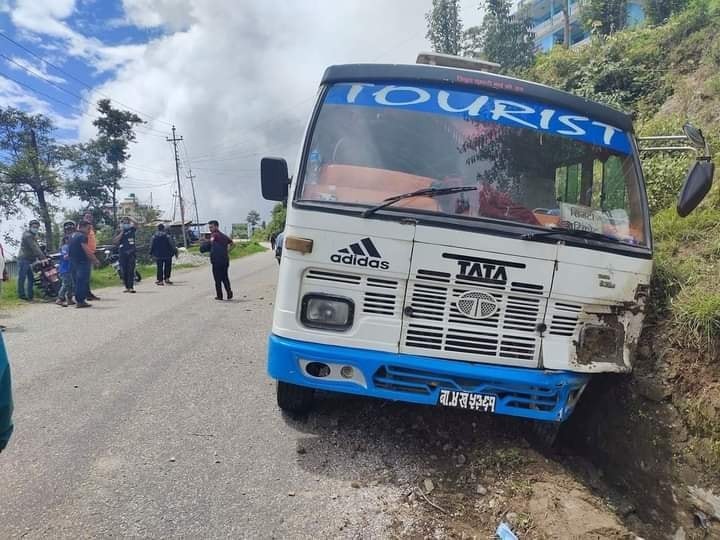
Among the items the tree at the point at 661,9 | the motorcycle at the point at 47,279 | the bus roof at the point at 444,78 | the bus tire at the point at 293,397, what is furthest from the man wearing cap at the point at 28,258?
the tree at the point at 661,9

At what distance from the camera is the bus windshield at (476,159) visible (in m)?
3.25

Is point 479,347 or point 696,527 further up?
point 479,347

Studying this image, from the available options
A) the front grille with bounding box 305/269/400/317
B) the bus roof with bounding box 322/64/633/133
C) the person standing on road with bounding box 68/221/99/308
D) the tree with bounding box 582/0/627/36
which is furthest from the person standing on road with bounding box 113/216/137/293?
the tree with bounding box 582/0/627/36

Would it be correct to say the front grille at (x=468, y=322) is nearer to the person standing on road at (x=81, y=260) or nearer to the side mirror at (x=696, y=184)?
the side mirror at (x=696, y=184)

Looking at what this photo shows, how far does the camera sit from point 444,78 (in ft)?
11.5

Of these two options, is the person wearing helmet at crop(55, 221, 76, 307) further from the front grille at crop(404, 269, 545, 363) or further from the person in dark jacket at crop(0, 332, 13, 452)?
the person in dark jacket at crop(0, 332, 13, 452)

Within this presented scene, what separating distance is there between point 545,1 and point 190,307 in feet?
135

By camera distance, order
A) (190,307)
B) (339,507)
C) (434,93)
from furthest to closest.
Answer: (190,307) → (434,93) → (339,507)

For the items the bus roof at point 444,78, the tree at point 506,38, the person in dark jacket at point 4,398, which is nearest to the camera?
the person in dark jacket at point 4,398

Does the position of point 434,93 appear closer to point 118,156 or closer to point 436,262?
point 436,262

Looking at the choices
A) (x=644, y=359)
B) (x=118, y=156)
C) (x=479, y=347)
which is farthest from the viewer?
(x=118, y=156)

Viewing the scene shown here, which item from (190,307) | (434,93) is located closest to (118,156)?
(190,307)

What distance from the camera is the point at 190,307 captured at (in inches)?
355

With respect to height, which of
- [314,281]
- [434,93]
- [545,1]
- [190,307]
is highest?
[545,1]
